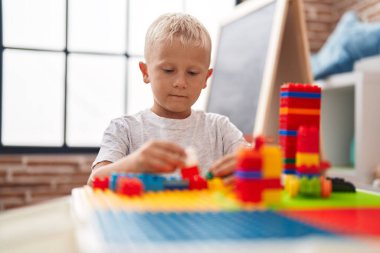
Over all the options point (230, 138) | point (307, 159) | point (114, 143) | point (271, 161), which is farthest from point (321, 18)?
point (271, 161)

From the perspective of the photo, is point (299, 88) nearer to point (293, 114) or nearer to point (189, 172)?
point (293, 114)

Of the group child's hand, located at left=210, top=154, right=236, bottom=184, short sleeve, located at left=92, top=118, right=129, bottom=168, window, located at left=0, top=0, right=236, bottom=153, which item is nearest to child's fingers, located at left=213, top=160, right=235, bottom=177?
child's hand, located at left=210, top=154, right=236, bottom=184

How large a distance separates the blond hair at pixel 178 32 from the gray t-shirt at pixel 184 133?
0.19 meters

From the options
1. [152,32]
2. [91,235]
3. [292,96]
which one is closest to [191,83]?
[152,32]

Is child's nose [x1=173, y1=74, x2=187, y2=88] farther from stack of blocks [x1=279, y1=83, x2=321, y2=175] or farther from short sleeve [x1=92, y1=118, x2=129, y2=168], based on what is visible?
stack of blocks [x1=279, y1=83, x2=321, y2=175]

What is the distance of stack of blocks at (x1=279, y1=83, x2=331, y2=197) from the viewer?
0.81m

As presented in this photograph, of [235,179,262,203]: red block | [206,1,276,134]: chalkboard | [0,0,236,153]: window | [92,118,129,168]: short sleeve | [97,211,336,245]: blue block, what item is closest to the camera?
[97,211,336,245]: blue block

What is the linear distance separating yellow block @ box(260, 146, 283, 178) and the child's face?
594mm

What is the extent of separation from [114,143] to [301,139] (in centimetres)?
60

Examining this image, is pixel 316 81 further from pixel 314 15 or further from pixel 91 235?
pixel 91 235

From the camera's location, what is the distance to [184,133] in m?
1.40

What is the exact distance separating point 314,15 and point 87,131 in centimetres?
185

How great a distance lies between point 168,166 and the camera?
2.66 ft

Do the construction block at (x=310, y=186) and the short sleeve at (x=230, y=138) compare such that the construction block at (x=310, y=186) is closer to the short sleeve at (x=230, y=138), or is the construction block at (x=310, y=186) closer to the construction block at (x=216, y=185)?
the construction block at (x=216, y=185)
